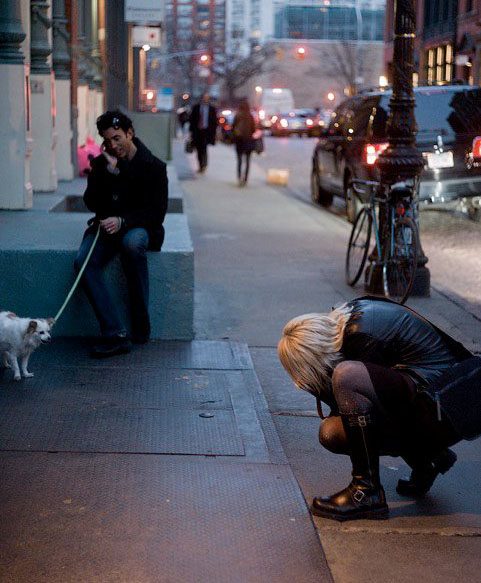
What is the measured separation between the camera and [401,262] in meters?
9.52

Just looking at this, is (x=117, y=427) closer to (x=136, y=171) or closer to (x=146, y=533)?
(x=146, y=533)

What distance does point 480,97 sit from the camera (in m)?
14.9

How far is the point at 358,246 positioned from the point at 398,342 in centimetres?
610

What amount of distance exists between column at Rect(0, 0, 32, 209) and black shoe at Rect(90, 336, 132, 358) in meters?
3.53

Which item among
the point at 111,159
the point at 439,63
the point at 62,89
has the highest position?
the point at 439,63

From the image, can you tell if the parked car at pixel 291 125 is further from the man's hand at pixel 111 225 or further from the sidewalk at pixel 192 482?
the man's hand at pixel 111 225

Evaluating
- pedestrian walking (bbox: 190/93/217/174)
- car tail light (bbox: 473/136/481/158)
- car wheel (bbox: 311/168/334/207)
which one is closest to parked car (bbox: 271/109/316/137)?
pedestrian walking (bbox: 190/93/217/174)

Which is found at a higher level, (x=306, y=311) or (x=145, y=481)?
(x=145, y=481)

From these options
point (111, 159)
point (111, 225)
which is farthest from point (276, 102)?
point (111, 225)

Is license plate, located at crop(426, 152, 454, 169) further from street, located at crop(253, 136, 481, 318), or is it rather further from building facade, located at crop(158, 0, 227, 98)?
building facade, located at crop(158, 0, 227, 98)

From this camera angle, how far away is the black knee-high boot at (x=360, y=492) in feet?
14.5

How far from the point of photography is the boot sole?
446 centimetres

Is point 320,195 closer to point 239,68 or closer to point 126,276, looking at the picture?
point 126,276

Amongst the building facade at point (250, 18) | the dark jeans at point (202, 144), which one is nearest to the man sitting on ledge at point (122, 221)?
the dark jeans at point (202, 144)
